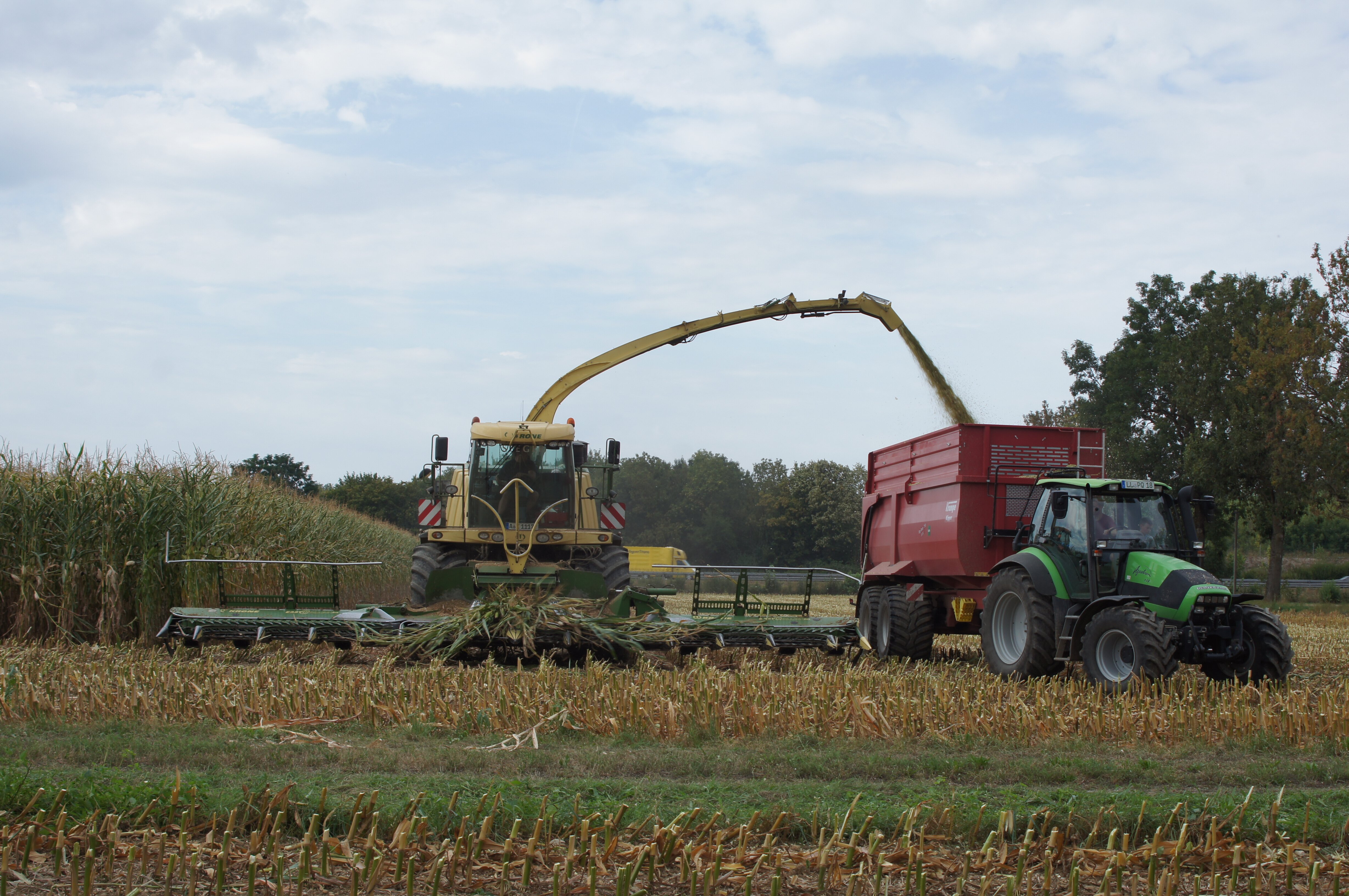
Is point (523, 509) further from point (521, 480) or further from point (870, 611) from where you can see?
point (870, 611)

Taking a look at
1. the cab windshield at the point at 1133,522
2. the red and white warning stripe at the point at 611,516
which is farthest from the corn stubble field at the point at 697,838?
the red and white warning stripe at the point at 611,516

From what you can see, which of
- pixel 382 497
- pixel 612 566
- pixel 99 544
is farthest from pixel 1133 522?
pixel 382 497

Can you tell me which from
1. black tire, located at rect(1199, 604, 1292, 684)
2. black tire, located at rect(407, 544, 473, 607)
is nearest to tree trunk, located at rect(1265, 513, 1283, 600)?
black tire, located at rect(1199, 604, 1292, 684)

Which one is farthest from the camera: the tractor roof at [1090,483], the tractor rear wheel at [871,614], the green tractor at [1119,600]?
the tractor rear wheel at [871,614]

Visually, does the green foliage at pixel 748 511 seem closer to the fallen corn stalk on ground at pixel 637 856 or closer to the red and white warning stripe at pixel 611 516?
the red and white warning stripe at pixel 611 516

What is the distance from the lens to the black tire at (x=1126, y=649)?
765 cm

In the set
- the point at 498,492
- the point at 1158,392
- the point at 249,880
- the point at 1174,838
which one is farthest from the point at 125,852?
the point at 1158,392

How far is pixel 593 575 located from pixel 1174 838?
717 cm

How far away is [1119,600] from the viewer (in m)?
8.21

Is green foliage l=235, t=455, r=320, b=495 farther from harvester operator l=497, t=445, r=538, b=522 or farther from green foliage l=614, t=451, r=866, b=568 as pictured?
harvester operator l=497, t=445, r=538, b=522

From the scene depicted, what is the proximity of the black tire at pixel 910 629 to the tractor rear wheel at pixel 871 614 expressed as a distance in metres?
0.30

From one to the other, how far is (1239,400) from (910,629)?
23285 millimetres

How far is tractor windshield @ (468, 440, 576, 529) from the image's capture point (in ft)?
42.2

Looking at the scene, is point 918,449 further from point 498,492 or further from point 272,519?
point 272,519
